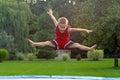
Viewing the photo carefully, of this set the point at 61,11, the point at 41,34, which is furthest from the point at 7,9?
the point at 61,11

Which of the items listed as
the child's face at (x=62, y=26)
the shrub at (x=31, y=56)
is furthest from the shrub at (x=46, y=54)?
the child's face at (x=62, y=26)

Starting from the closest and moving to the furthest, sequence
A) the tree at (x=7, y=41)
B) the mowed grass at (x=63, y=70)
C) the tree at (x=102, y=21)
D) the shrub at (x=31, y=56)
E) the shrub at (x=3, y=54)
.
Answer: the mowed grass at (x=63, y=70)
the tree at (x=102, y=21)
the shrub at (x=3, y=54)
the tree at (x=7, y=41)
the shrub at (x=31, y=56)

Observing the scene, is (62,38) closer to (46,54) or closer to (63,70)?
(63,70)

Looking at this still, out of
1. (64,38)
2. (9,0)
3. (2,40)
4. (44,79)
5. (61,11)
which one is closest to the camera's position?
(64,38)

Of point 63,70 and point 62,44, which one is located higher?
point 62,44

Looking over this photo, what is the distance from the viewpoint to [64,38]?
1030 centimetres

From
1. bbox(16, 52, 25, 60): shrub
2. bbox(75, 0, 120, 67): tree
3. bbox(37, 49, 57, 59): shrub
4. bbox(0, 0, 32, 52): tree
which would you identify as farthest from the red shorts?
bbox(37, 49, 57, 59): shrub

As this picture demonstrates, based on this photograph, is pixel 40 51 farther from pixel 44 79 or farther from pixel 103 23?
pixel 44 79

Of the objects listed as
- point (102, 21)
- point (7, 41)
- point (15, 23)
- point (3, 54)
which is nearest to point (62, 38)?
point (102, 21)

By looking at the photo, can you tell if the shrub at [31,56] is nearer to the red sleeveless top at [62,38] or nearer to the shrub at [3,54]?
the shrub at [3,54]

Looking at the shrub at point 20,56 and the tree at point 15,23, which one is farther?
the shrub at point 20,56

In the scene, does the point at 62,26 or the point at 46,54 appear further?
the point at 46,54

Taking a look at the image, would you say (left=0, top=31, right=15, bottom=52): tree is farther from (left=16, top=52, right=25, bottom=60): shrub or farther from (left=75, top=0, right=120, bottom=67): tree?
(left=75, top=0, right=120, bottom=67): tree

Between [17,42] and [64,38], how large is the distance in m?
22.4
